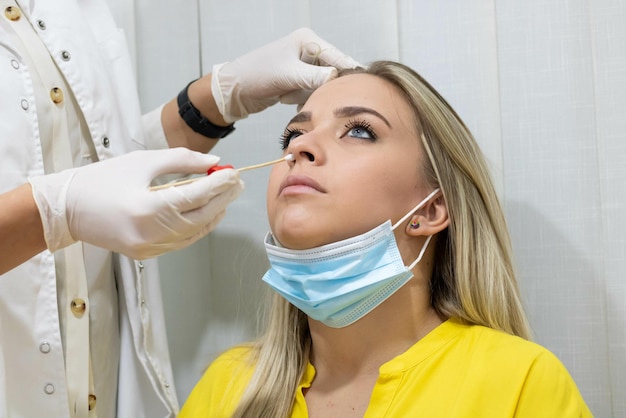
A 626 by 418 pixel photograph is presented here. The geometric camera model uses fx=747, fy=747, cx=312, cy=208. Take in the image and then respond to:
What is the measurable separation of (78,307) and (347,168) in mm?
616

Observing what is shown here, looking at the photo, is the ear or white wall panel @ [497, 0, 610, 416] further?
white wall panel @ [497, 0, 610, 416]

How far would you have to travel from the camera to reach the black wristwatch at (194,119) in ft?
5.79

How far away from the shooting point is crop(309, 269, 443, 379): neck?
144cm

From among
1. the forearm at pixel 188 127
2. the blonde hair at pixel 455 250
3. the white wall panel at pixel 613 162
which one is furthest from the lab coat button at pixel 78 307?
the white wall panel at pixel 613 162

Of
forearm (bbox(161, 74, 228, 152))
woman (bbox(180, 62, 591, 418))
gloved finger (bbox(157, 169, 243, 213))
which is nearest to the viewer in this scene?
gloved finger (bbox(157, 169, 243, 213))

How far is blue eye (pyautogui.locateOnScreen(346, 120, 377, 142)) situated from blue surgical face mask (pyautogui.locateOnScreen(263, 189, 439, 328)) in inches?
6.8

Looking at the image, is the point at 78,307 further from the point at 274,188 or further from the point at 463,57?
the point at 463,57

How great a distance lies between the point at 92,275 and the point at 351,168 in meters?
0.62

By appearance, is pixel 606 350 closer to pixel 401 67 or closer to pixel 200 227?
pixel 401 67

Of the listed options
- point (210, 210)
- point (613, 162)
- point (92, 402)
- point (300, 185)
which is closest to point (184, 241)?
point (210, 210)

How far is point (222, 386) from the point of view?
5.17ft

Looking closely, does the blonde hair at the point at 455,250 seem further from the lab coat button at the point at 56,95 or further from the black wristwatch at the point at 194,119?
the lab coat button at the point at 56,95

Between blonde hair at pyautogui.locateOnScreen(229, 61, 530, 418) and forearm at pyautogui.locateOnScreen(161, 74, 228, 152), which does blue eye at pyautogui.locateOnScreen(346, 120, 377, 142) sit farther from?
forearm at pyautogui.locateOnScreen(161, 74, 228, 152)

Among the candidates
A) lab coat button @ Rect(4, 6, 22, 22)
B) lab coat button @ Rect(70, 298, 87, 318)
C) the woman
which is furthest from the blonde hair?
lab coat button @ Rect(4, 6, 22, 22)
